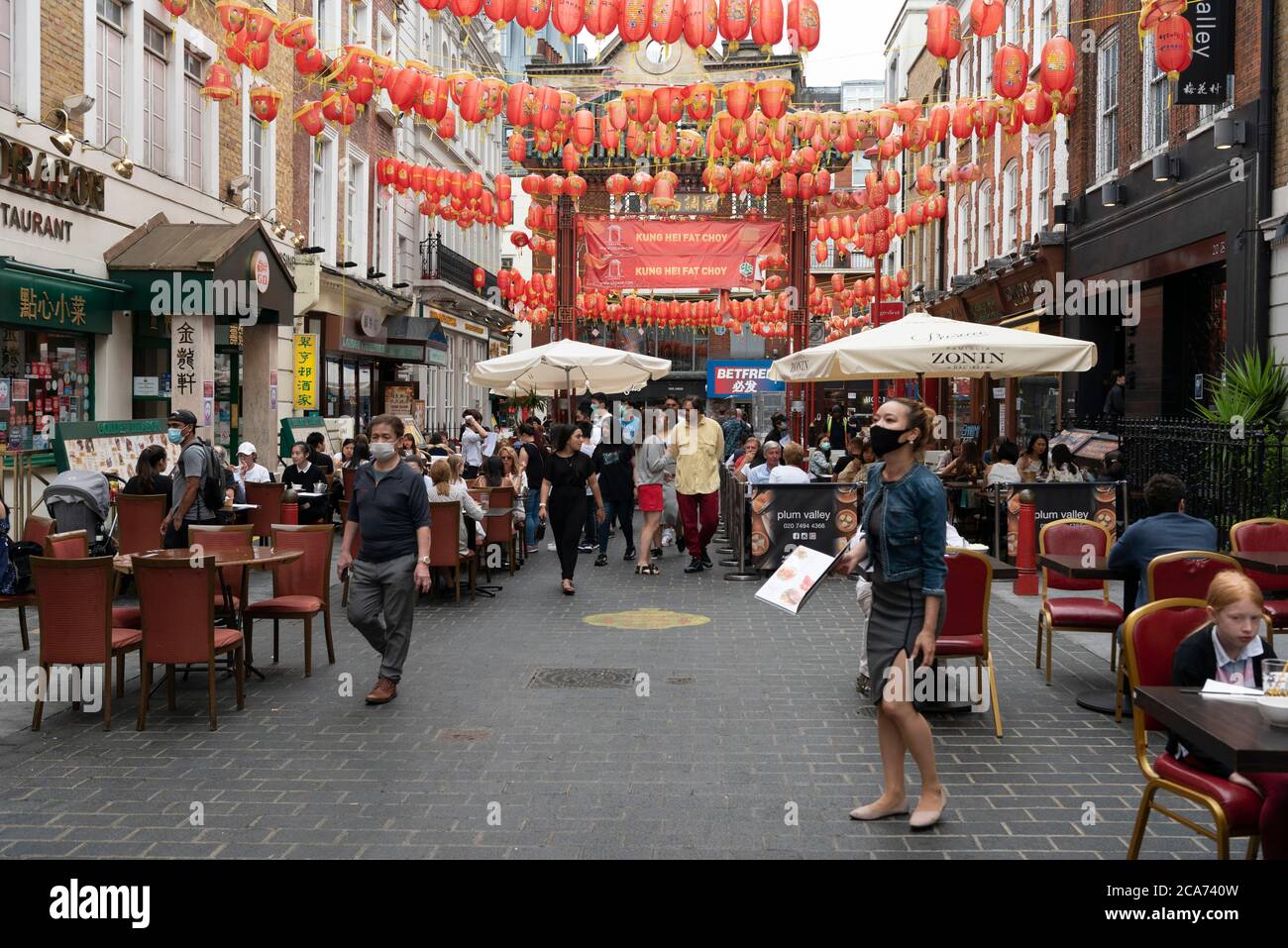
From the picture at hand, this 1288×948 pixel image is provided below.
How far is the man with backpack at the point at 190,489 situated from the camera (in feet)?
33.5

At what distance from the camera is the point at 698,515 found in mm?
14859

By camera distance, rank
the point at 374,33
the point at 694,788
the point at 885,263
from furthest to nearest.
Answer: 1. the point at 885,263
2. the point at 374,33
3. the point at 694,788

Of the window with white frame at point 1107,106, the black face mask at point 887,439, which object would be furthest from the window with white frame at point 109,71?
the window with white frame at point 1107,106

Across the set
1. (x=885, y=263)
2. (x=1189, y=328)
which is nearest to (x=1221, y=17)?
(x=1189, y=328)

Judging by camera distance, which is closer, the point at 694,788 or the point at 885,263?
the point at 694,788

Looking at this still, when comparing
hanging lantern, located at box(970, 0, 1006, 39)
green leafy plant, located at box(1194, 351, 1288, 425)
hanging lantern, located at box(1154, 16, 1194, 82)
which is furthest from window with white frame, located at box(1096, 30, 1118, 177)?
hanging lantern, located at box(970, 0, 1006, 39)

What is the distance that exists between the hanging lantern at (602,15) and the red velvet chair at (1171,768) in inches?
349

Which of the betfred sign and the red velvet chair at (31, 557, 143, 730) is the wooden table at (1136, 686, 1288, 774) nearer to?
the red velvet chair at (31, 557, 143, 730)

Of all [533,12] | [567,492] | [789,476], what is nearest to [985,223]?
[789,476]

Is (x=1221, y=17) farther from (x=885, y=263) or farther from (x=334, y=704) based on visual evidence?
(x=885, y=263)

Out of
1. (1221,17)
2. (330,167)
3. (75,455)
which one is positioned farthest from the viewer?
(330,167)

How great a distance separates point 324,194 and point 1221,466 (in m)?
19.1
